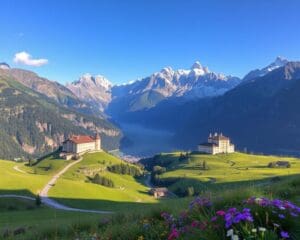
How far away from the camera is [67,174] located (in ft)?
494

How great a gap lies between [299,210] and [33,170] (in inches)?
6551

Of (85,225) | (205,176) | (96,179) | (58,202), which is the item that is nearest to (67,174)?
(96,179)

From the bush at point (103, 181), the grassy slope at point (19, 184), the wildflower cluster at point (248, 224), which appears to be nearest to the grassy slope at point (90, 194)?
the bush at point (103, 181)

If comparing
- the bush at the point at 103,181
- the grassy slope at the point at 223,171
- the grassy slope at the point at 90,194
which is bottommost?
the grassy slope at the point at 90,194

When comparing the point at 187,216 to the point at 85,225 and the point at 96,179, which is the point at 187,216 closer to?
the point at 85,225

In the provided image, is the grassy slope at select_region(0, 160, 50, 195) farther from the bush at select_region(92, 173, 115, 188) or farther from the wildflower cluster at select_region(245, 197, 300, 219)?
the wildflower cluster at select_region(245, 197, 300, 219)

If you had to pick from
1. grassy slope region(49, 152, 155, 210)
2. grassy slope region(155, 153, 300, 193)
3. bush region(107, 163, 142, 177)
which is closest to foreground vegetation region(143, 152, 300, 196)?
grassy slope region(155, 153, 300, 193)

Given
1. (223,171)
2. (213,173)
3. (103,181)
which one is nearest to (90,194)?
(103,181)

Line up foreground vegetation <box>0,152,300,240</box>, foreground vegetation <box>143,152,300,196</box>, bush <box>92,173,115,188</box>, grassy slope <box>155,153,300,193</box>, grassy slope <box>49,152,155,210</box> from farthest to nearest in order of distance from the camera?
1. bush <box>92,173,115,188</box>
2. grassy slope <box>155,153,300,193</box>
3. foreground vegetation <box>143,152,300,196</box>
4. grassy slope <box>49,152,155,210</box>
5. foreground vegetation <box>0,152,300,240</box>

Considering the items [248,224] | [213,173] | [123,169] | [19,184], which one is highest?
A: [123,169]

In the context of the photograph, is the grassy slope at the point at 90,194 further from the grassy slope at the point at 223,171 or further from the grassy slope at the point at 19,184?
the grassy slope at the point at 223,171

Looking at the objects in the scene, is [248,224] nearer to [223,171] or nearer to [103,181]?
[103,181]

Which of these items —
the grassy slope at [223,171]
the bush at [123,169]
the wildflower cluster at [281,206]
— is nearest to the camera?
the wildflower cluster at [281,206]

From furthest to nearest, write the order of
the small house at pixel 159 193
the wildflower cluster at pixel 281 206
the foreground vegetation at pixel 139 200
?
the small house at pixel 159 193
the foreground vegetation at pixel 139 200
the wildflower cluster at pixel 281 206
